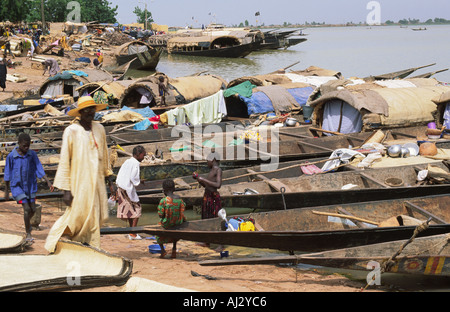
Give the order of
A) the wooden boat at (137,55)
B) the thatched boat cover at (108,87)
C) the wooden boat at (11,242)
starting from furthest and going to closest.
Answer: the wooden boat at (137,55) < the thatched boat cover at (108,87) < the wooden boat at (11,242)

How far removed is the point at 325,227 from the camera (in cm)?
675

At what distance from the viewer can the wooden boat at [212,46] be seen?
135 ft

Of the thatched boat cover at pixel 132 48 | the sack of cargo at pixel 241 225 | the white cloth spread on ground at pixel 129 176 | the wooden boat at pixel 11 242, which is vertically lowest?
the sack of cargo at pixel 241 225

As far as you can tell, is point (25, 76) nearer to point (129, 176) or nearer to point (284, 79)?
point (284, 79)

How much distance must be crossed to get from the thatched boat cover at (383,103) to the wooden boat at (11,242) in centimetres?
823

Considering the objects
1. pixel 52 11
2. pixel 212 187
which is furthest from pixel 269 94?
pixel 52 11

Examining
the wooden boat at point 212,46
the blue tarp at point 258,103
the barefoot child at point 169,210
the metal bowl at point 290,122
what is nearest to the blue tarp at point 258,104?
the blue tarp at point 258,103

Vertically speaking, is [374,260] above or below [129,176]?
below

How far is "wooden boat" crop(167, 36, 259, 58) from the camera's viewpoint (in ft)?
135

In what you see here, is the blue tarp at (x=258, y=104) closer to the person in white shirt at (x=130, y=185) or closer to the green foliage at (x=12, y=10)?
the person in white shirt at (x=130, y=185)

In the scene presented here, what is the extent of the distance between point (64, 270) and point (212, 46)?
40.1 meters

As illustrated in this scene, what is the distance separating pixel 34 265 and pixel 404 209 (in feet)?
15.7

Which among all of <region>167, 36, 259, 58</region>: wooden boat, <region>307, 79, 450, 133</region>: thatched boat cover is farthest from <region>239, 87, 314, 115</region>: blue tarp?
<region>167, 36, 259, 58</region>: wooden boat

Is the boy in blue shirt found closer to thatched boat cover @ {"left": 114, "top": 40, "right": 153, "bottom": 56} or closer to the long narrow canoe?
the long narrow canoe
